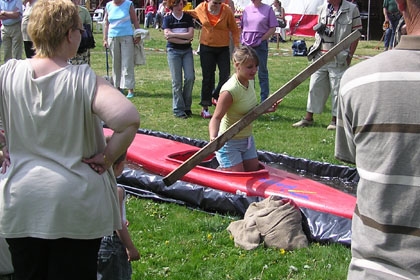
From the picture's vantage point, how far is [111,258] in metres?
3.40

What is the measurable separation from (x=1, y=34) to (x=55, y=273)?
10.8 m

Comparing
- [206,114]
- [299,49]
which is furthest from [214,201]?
[299,49]

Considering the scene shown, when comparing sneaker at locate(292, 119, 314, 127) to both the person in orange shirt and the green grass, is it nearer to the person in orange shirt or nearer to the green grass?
the green grass

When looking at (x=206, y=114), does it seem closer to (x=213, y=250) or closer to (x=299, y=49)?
(x=213, y=250)

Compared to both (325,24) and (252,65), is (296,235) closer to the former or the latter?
(252,65)

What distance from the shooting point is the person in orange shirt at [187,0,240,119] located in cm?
945

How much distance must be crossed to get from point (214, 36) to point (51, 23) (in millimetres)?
6915

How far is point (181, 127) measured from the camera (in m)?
9.20

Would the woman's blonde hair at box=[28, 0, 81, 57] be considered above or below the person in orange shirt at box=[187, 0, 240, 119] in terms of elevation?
above

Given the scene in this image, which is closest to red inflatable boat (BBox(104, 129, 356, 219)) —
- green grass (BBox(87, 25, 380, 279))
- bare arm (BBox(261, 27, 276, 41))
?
green grass (BBox(87, 25, 380, 279))

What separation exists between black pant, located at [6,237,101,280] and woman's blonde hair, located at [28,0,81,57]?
838 mm

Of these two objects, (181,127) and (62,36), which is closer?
(62,36)

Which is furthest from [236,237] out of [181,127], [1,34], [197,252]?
[1,34]

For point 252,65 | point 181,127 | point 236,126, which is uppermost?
point 252,65
